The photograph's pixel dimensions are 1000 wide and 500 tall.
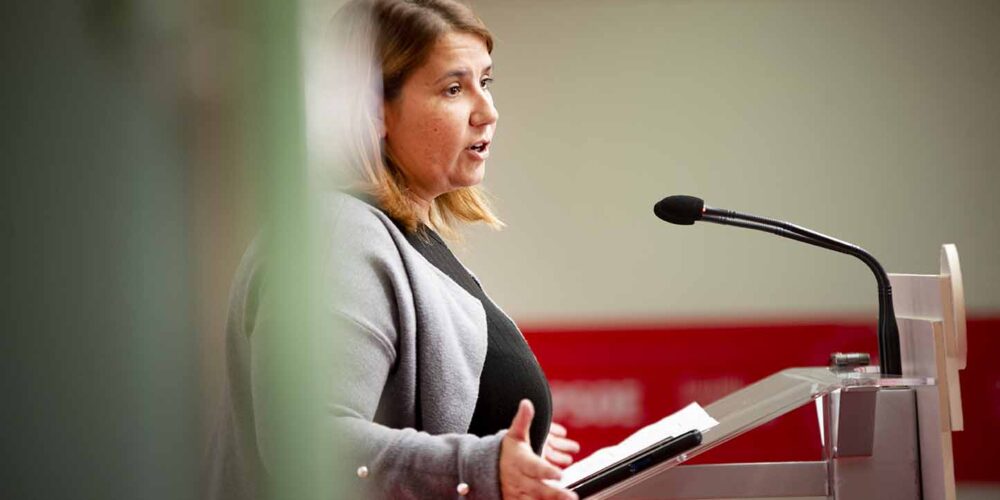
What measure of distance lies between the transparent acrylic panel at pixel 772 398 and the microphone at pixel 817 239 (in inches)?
1.4

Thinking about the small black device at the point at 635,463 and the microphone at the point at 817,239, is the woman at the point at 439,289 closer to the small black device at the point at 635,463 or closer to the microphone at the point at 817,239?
the small black device at the point at 635,463

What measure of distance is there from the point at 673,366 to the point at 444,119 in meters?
2.22

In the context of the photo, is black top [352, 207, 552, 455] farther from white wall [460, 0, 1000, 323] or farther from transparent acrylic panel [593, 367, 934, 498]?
white wall [460, 0, 1000, 323]

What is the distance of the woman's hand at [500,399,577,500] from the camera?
2.32 feet

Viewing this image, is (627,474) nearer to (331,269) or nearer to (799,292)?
(331,269)

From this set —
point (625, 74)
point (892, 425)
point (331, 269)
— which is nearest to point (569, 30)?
point (625, 74)

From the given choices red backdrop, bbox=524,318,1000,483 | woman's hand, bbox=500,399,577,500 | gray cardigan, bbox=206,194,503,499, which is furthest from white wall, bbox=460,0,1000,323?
woman's hand, bbox=500,399,577,500

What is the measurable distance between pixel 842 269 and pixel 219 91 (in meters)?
3.33

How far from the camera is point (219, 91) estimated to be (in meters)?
0.18

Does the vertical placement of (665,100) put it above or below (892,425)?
above

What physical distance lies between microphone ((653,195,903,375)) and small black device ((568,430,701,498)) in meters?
0.47

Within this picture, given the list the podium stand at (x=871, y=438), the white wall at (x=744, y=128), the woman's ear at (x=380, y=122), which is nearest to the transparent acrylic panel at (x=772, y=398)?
the podium stand at (x=871, y=438)

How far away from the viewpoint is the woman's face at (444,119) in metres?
1.07

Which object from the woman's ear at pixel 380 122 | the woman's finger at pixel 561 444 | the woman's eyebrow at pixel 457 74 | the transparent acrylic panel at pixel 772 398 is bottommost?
the woman's finger at pixel 561 444
